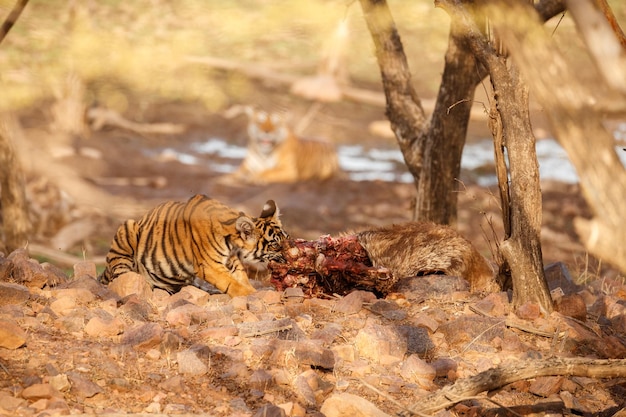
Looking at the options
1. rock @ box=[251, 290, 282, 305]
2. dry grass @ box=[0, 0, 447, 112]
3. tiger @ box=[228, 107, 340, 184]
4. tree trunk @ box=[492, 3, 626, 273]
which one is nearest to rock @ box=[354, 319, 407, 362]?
rock @ box=[251, 290, 282, 305]

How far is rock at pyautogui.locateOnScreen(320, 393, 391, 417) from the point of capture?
3557mm

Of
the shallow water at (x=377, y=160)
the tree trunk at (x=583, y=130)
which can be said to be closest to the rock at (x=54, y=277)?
the tree trunk at (x=583, y=130)

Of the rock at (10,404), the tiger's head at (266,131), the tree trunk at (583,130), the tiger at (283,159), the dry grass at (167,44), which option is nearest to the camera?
the tree trunk at (583,130)

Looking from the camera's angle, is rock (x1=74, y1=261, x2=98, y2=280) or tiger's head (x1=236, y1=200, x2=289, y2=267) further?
→ tiger's head (x1=236, y1=200, x2=289, y2=267)

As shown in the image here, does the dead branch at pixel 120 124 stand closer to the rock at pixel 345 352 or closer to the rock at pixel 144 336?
the rock at pixel 144 336

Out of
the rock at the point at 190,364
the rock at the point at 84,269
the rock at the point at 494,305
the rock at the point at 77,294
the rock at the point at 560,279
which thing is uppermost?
the rock at the point at 560,279

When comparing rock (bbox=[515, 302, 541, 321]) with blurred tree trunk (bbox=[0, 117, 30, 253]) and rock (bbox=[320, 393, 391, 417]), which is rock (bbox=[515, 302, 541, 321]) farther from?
blurred tree trunk (bbox=[0, 117, 30, 253])

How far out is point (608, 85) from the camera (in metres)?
2.60

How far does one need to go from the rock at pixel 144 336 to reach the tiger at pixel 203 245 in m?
1.05

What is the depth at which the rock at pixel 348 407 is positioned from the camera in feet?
11.7

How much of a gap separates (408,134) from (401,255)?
5.42 feet

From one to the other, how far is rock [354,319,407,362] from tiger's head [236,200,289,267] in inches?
46.1

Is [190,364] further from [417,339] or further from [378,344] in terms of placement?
[417,339]

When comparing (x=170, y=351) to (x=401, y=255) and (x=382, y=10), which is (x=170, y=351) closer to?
(x=401, y=255)
